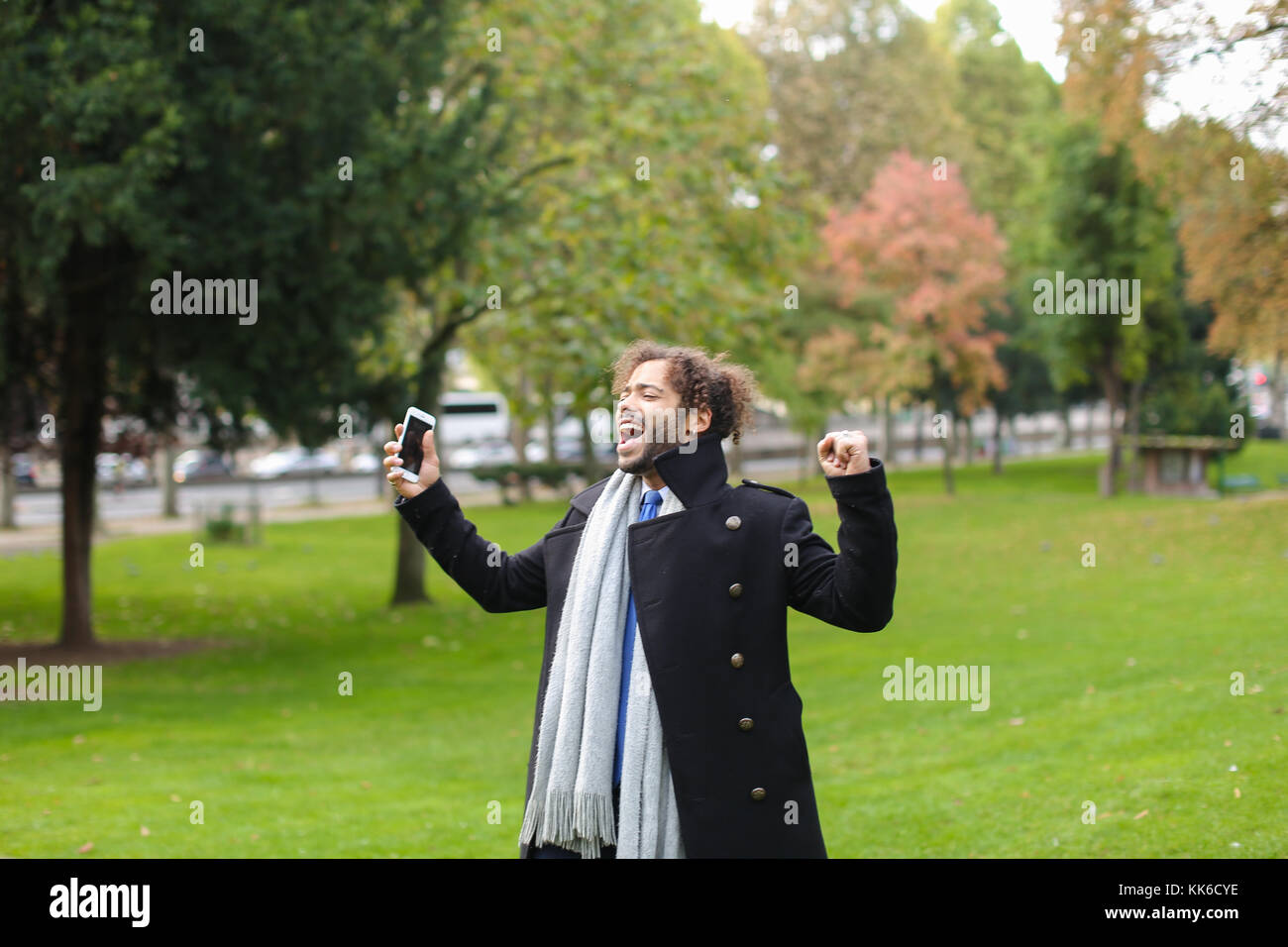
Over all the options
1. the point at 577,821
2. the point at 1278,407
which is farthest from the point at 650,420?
the point at 1278,407

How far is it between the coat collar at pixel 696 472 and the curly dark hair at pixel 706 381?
0.30 ft

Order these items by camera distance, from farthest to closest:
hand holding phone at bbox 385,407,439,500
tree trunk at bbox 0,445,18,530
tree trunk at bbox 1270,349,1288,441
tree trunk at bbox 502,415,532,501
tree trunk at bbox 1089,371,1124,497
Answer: tree trunk at bbox 1270,349,1288,441 < tree trunk at bbox 502,415,532,501 < tree trunk at bbox 0,445,18,530 < tree trunk at bbox 1089,371,1124,497 < hand holding phone at bbox 385,407,439,500

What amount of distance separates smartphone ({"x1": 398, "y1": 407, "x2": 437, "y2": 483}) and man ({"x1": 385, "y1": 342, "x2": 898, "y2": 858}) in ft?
1.94

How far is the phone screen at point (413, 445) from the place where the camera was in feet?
12.6

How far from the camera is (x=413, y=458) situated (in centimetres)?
388

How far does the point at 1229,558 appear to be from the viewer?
709 inches

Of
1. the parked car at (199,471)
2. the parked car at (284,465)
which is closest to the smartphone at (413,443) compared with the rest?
the parked car at (284,465)

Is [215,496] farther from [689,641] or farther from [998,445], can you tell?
[689,641]

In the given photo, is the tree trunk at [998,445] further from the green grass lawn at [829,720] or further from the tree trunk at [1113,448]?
the green grass lawn at [829,720]

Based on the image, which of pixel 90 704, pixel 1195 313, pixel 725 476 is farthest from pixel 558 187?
pixel 1195 313

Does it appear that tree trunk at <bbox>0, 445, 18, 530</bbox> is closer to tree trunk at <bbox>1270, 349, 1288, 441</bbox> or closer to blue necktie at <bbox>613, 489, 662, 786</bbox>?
blue necktie at <bbox>613, 489, 662, 786</bbox>

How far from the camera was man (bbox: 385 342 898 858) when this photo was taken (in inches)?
131

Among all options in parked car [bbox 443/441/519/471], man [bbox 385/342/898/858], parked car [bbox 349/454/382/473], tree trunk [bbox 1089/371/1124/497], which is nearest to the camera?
man [bbox 385/342/898/858]

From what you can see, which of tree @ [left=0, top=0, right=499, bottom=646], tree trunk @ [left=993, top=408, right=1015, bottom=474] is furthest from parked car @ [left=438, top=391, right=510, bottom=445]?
tree @ [left=0, top=0, right=499, bottom=646]
